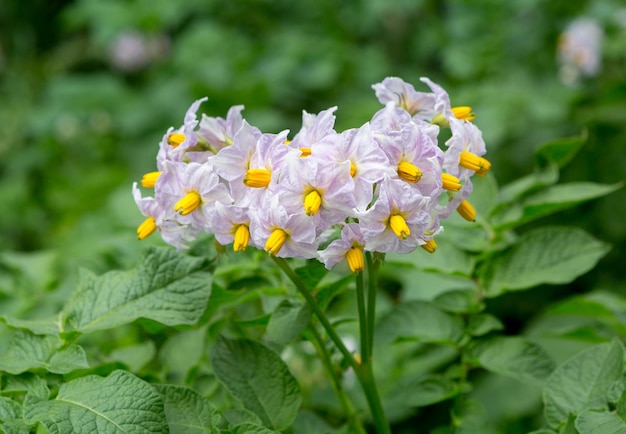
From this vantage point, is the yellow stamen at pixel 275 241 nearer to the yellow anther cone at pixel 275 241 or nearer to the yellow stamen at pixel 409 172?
the yellow anther cone at pixel 275 241

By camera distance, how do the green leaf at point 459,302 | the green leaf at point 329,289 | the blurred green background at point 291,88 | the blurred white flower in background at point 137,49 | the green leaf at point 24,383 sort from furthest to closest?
the blurred white flower in background at point 137,49 → the blurred green background at point 291,88 → the green leaf at point 459,302 → the green leaf at point 329,289 → the green leaf at point 24,383

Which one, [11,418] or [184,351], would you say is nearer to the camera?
[11,418]

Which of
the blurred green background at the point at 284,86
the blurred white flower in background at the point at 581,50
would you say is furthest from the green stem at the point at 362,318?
the blurred white flower in background at the point at 581,50

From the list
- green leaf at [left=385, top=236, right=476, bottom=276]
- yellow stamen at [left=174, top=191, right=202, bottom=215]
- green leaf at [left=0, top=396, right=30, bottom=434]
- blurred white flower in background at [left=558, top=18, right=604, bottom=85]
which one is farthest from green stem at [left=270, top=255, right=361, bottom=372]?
blurred white flower in background at [left=558, top=18, right=604, bottom=85]

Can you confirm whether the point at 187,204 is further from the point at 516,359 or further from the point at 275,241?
the point at 516,359

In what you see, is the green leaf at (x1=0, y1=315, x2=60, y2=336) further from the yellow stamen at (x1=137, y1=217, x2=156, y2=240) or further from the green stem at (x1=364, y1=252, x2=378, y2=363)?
the green stem at (x1=364, y1=252, x2=378, y2=363)

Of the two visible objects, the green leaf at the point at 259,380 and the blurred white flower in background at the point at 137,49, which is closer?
the green leaf at the point at 259,380

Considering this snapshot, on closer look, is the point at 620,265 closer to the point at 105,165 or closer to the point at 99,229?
the point at 99,229

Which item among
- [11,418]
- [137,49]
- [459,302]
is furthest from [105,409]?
[137,49]
